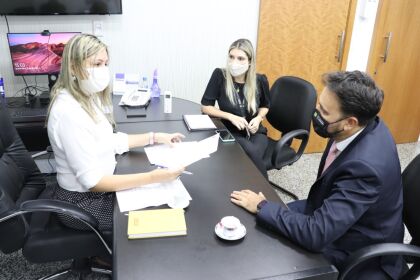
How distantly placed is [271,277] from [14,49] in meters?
2.43

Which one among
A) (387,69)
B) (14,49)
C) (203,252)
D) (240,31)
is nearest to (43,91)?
(14,49)

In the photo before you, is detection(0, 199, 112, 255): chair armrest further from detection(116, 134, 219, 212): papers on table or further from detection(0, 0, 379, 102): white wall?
detection(0, 0, 379, 102): white wall

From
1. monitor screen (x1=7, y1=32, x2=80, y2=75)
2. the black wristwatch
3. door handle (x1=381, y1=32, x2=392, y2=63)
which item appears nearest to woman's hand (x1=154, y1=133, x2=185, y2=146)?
the black wristwatch

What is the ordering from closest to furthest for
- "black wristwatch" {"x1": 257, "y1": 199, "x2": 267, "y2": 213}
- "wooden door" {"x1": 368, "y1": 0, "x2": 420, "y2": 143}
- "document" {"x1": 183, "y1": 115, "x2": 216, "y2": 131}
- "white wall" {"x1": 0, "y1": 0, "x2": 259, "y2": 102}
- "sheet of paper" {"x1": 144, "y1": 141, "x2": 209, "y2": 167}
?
"black wristwatch" {"x1": 257, "y1": 199, "x2": 267, "y2": 213}
"sheet of paper" {"x1": 144, "y1": 141, "x2": 209, "y2": 167}
"document" {"x1": 183, "y1": 115, "x2": 216, "y2": 131}
"white wall" {"x1": 0, "y1": 0, "x2": 259, "y2": 102}
"wooden door" {"x1": 368, "y1": 0, "x2": 420, "y2": 143}

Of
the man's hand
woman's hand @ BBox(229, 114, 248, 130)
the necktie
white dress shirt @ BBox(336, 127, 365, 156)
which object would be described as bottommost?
woman's hand @ BBox(229, 114, 248, 130)

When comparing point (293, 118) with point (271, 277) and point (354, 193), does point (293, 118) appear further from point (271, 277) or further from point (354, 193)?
point (271, 277)

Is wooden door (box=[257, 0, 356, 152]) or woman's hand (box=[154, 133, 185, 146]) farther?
wooden door (box=[257, 0, 356, 152])

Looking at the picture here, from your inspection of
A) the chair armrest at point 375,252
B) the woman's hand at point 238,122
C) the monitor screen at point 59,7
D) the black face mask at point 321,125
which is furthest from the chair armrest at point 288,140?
the monitor screen at point 59,7

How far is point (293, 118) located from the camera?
2426 mm

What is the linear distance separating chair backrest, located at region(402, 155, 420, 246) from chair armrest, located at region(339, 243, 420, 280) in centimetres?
15

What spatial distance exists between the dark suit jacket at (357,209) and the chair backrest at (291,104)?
1067 millimetres

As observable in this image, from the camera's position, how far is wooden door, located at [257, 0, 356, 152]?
3051 mm

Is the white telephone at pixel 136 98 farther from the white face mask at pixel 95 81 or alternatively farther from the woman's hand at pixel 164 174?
the woman's hand at pixel 164 174

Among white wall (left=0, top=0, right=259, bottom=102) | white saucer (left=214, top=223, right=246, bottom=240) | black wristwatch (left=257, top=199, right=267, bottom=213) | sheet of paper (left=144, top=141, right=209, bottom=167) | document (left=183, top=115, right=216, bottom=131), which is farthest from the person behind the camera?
white wall (left=0, top=0, right=259, bottom=102)
